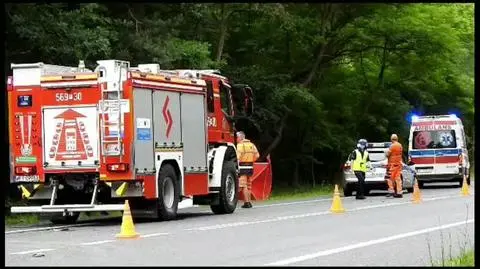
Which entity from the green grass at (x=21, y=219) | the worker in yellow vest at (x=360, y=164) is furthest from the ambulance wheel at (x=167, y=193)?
the worker in yellow vest at (x=360, y=164)

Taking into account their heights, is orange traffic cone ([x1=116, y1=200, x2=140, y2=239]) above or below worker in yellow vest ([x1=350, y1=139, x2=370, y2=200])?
below

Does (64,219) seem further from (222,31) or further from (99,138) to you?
(222,31)

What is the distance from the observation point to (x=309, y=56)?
37.2 metres

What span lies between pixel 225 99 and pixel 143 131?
3706mm

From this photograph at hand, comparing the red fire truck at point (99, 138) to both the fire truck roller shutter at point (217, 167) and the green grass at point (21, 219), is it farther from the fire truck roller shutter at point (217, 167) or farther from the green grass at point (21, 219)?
the fire truck roller shutter at point (217, 167)

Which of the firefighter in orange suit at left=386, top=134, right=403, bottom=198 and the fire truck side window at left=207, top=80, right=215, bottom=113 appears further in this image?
the firefighter in orange suit at left=386, top=134, right=403, bottom=198

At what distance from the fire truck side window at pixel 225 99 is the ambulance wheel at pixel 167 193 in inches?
108

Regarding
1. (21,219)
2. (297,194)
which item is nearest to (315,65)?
(297,194)

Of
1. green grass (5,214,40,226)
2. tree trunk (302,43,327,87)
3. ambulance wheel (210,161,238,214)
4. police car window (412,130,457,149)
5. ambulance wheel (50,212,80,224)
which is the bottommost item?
green grass (5,214,40,226)

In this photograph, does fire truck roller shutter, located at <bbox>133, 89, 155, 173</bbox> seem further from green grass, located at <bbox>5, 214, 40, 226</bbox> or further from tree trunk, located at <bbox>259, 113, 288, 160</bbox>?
tree trunk, located at <bbox>259, 113, 288, 160</bbox>

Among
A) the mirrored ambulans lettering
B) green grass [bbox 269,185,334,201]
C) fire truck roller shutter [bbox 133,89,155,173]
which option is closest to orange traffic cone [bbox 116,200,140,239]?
fire truck roller shutter [bbox 133,89,155,173]

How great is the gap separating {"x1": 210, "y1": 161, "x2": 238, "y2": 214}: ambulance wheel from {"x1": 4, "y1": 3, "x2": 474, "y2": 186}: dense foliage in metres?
4.59

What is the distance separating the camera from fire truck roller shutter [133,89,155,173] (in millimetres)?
16484

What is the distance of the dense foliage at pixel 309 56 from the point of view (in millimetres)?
25203
